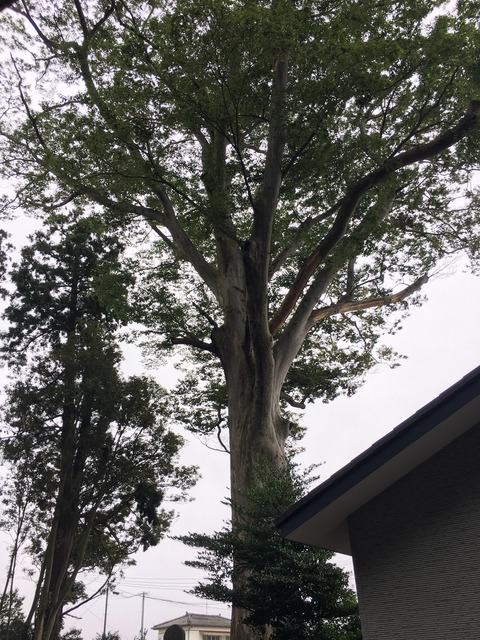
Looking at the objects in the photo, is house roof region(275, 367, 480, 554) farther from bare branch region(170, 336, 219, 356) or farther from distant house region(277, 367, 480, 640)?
bare branch region(170, 336, 219, 356)

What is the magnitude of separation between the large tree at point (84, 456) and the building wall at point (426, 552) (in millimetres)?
8349

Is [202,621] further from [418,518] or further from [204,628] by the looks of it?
[418,518]

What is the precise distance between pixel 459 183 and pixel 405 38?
4.02 meters

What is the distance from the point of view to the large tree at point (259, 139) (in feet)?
27.7

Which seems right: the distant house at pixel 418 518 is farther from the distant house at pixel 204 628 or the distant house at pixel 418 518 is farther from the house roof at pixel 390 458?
the distant house at pixel 204 628

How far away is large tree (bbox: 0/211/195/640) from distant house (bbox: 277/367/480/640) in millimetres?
8195

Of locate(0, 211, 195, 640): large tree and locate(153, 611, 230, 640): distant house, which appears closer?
locate(0, 211, 195, 640): large tree

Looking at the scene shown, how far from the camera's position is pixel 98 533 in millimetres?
16047

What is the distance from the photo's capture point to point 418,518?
4469mm

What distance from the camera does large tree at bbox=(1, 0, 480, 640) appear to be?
8.45 meters

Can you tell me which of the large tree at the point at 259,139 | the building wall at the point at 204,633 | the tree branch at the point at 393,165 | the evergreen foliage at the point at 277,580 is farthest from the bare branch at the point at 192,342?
the building wall at the point at 204,633

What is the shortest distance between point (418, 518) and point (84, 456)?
1163cm

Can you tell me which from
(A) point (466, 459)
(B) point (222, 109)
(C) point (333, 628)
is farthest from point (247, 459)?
(B) point (222, 109)

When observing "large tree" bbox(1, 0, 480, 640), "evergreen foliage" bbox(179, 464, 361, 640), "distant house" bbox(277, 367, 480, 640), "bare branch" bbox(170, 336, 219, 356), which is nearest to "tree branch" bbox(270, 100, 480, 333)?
"large tree" bbox(1, 0, 480, 640)
